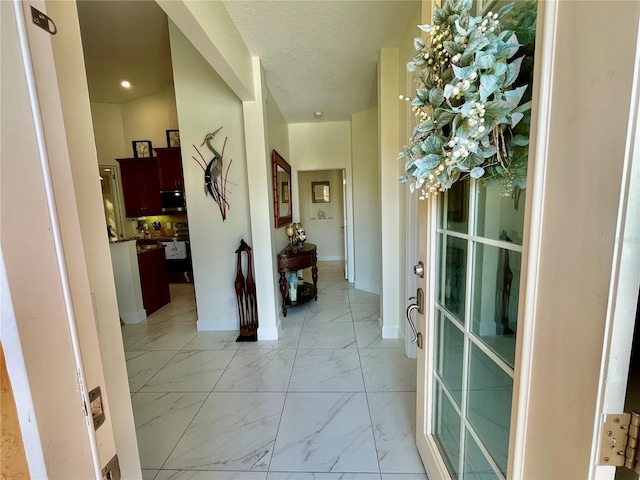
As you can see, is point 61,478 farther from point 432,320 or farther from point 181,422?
point 181,422

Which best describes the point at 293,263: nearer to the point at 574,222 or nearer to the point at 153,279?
the point at 153,279

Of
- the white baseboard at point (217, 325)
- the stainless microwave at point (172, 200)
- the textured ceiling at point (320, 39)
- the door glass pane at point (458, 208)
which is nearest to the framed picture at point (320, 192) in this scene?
the stainless microwave at point (172, 200)

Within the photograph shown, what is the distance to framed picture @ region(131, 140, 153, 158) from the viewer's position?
16.1 feet

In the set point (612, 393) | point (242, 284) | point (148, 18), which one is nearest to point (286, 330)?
point (242, 284)

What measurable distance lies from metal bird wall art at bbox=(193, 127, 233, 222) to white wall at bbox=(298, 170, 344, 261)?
390 centimetres

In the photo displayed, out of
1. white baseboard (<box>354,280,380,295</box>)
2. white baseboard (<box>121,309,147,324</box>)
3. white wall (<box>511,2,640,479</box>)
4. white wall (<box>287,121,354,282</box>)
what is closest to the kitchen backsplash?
white baseboard (<box>121,309,147,324</box>)

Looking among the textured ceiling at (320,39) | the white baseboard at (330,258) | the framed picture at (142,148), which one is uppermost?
the textured ceiling at (320,39)

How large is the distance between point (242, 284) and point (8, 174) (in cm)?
257

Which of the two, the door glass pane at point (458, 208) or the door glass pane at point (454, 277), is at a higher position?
the door glass pane at point (458, 208)

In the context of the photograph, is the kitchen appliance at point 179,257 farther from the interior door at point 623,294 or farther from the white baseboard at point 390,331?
the interior door at point 623,294

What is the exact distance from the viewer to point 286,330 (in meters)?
2.98

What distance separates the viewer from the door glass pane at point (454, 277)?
0.99m

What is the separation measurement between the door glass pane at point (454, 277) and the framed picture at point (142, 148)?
5.58m

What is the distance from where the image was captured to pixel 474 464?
37.8 inches
